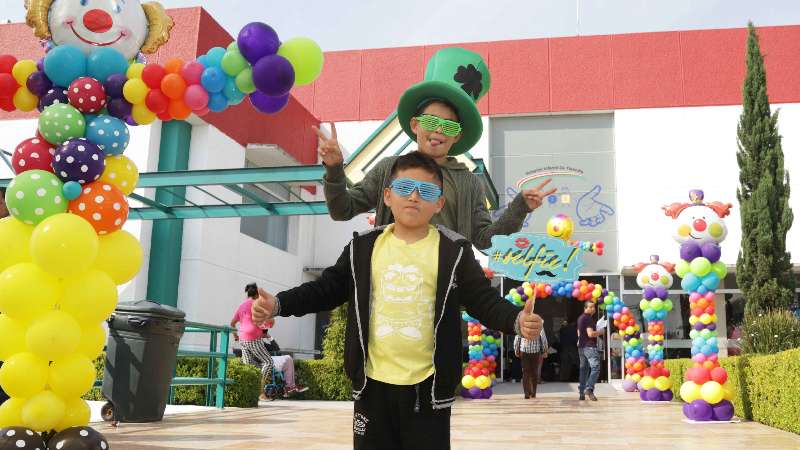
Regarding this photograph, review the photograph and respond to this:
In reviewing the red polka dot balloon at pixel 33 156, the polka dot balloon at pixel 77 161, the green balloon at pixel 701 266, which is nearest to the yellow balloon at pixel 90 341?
the polka dot balloon at pixel 77 161

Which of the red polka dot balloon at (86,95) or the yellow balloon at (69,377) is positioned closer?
the yellow balloon at (69,377)

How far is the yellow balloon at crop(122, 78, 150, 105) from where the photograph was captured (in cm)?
464

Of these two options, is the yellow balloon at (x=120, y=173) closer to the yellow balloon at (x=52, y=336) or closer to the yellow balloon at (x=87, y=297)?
the yellow balloon at (x=87, y=297)

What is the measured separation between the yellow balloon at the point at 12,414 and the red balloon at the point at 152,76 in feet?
6.90

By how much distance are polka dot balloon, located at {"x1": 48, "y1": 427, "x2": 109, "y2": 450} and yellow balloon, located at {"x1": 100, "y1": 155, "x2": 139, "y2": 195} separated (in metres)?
1.52

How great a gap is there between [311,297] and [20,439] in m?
2.18

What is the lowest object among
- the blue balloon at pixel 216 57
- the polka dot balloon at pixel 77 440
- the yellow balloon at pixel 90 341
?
the polka dot balloon at pixel 77 440

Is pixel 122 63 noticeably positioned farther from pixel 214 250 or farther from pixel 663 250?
pixel 663 250

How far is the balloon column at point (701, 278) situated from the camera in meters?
8.89

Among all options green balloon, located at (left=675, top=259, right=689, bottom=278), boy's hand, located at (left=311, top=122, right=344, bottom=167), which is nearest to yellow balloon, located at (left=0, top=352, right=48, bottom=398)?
boy's hand, located at (left=311, top=122, right=344, bottom=167)

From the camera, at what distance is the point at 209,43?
14.8m

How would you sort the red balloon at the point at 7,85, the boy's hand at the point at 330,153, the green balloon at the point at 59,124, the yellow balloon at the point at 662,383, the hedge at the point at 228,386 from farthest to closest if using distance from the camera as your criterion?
the yellow balloon at the point at 662,383 < the hedge at the point at 228,386 < the red balloon at the point at 7,85 < the green balloon at the point at 59,124 < the boy's hand at the point at 330,153

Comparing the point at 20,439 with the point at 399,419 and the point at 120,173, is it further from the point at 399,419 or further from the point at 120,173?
the point at 399,419

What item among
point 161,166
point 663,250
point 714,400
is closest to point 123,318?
point 714,400
